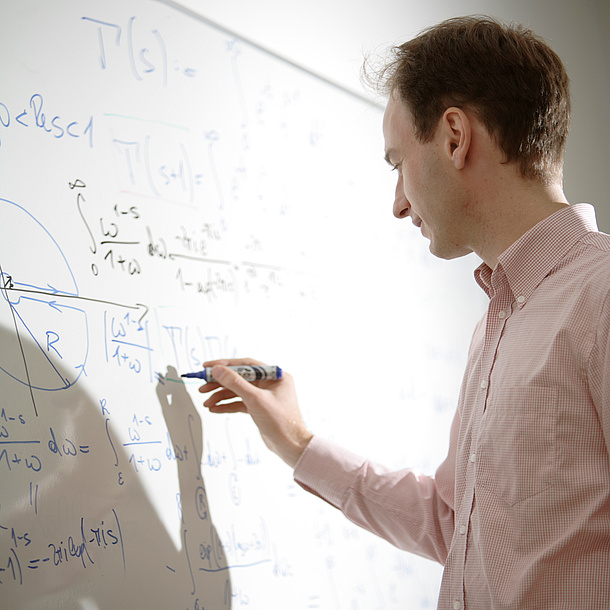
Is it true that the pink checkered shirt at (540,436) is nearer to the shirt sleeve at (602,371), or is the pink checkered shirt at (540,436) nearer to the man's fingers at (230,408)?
the shirt sleeve at (602,371)

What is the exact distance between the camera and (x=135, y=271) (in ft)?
2.87

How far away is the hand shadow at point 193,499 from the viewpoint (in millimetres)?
885

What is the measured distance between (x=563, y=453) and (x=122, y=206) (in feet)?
2.18

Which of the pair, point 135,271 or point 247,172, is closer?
point 135,271

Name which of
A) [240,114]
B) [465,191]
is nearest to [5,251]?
[240,114]

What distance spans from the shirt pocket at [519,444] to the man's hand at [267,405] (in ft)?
0.98

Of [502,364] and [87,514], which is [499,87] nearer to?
[502,364]

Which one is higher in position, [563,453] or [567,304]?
[567,304]

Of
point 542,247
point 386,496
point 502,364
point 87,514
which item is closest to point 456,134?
point 542,247

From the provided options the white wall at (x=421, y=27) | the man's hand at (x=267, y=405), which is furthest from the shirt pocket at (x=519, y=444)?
the white wall at (x=421, y=27)

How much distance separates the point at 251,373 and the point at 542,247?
1.47 ft

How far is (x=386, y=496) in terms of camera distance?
3.21ft

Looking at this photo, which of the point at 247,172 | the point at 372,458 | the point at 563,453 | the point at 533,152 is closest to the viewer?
the point at 563,453

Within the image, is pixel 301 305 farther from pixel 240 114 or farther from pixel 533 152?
pixel 533 152
